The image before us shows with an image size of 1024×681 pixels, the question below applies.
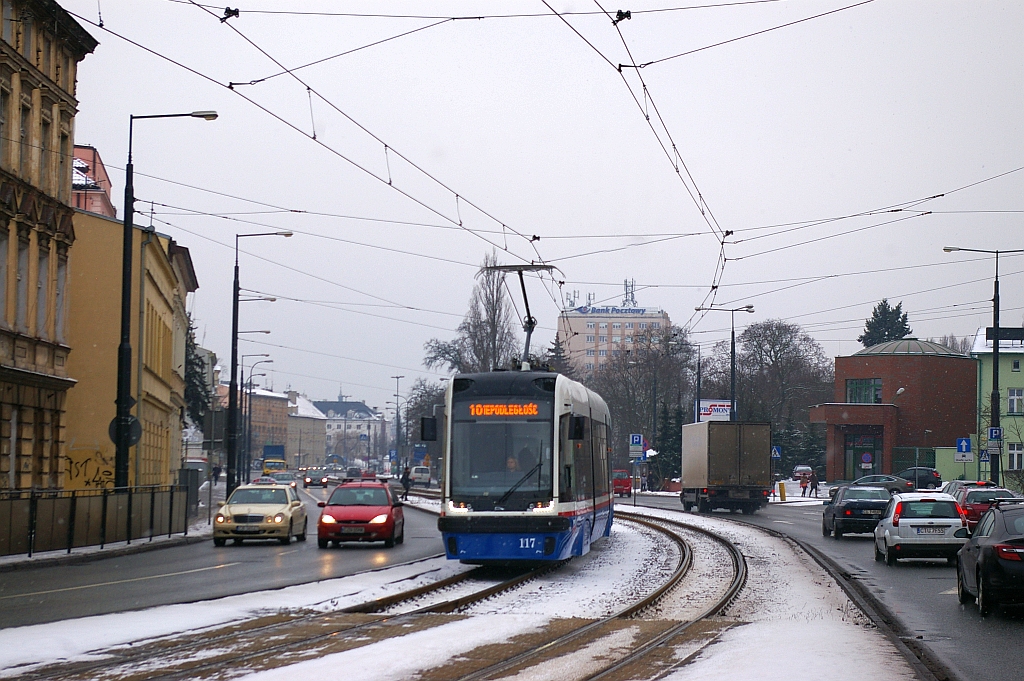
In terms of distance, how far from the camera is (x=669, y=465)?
84125 mm

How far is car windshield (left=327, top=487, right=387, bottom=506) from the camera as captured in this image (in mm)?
28094

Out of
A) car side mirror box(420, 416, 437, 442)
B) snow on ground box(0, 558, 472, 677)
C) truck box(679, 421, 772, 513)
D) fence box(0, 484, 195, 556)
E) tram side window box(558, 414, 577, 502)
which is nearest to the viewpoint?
snow on ground box(0, 558, 472, 677)

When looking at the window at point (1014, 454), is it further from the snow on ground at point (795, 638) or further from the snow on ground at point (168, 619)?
the snow on ground at point (168, 619)

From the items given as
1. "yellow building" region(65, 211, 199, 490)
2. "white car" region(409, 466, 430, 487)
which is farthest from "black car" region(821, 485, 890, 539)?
"white car" region(409, 466, 430, 487)

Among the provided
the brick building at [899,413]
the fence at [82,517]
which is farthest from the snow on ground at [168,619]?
the brick building at [899,413]

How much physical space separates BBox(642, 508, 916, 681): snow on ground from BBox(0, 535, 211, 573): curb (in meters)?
12.4

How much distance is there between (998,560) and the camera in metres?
14.6

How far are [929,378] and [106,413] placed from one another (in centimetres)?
5478

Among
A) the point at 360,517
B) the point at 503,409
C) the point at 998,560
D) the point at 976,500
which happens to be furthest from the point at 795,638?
the point at 976,500

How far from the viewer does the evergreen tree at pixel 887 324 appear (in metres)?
126

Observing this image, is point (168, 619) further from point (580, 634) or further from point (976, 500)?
point (976, 500)

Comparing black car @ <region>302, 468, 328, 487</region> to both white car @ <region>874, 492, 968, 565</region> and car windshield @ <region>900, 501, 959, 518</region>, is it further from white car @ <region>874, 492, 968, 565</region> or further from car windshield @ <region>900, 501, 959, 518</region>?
car windshield @ <region>900, 501, 959, 518</region>

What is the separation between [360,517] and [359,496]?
41.7 inches

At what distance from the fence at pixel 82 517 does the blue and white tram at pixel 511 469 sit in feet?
31.0
